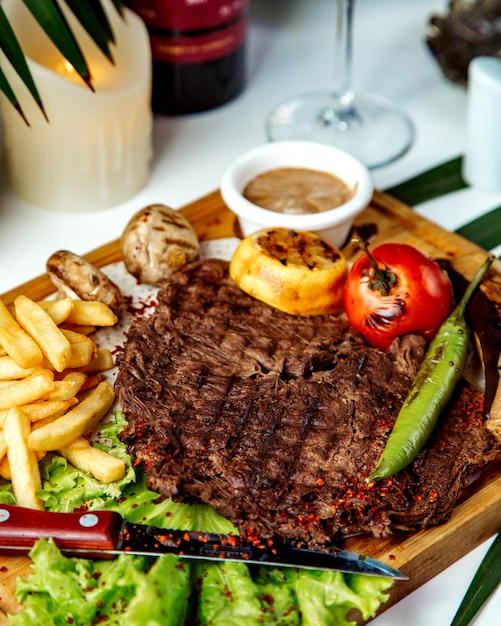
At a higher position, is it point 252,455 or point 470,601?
point 252,455

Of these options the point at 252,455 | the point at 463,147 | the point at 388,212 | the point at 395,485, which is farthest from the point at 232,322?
the point at 463,147

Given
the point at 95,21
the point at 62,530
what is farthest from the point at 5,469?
the point at 95,21

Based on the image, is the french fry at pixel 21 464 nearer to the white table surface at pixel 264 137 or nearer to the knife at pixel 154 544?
the knife at pixel 154 544

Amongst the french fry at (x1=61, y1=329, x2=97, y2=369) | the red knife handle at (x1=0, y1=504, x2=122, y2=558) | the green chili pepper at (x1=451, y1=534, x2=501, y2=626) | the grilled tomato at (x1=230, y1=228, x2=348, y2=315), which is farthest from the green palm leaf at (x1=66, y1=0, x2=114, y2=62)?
the green chili pepper at (x1=451, y1=534, x2=501, y2=626)

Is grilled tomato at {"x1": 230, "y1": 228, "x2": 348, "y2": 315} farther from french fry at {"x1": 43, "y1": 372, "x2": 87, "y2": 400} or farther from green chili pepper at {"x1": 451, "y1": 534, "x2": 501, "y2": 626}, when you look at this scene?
green chili pepper at {"x1": 451, "y1": 534, "x2": 501, "y2": 626}

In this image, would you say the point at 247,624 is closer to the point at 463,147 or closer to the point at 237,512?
the point at 237,512

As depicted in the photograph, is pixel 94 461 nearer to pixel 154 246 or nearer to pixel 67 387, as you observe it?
pixel 67 387
